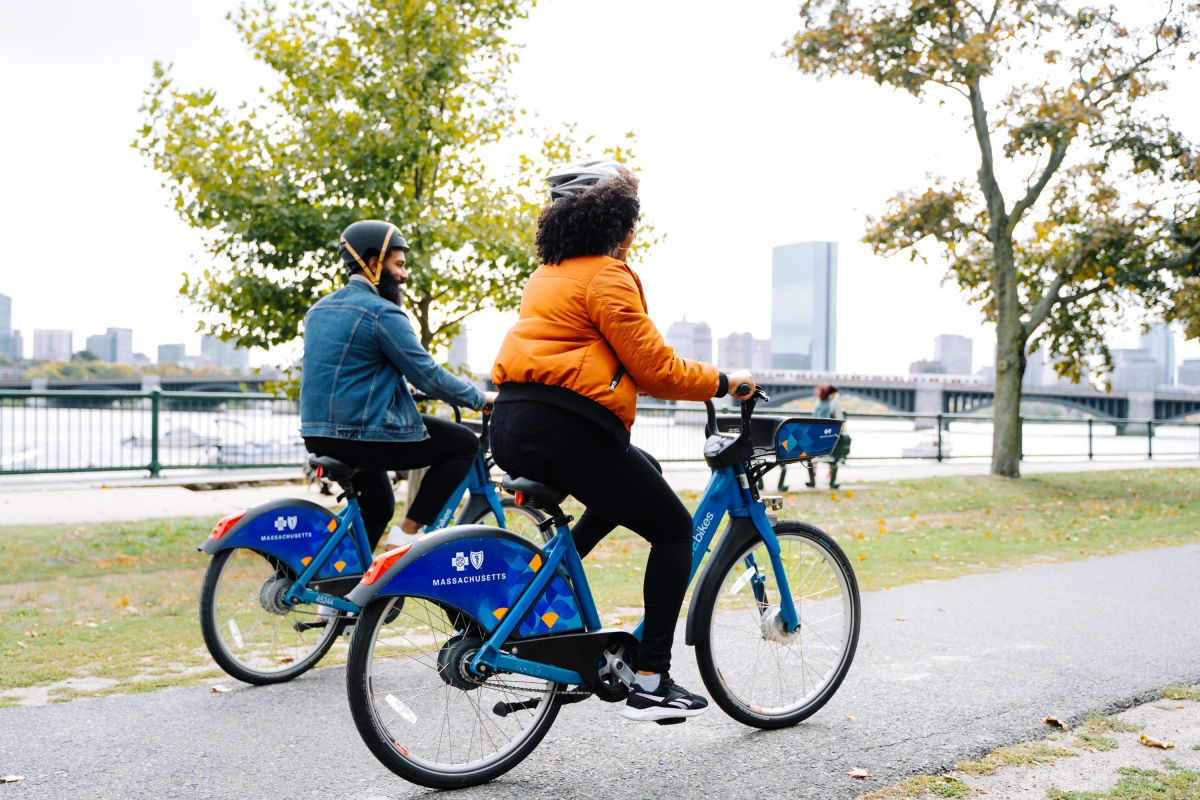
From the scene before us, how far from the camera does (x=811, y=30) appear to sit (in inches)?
677

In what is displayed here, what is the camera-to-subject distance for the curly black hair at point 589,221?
310 centimetres

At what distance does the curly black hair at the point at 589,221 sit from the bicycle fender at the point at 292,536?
1.65m

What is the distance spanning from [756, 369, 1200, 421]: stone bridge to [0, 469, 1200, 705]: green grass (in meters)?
38.4

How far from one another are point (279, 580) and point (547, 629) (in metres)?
1.51

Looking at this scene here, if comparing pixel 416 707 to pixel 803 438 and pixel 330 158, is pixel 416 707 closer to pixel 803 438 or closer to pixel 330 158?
pixel 803 438

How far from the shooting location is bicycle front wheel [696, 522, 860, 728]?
3.51m

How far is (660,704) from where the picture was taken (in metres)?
3.21

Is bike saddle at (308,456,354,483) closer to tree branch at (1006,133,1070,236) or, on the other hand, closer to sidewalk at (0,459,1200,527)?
sidewalk at (0,459,1200,527)

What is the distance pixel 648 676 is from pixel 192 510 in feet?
28.9

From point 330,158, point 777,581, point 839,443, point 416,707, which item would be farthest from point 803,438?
point 839,443

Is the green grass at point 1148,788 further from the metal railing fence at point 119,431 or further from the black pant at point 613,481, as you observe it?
the metal railing fence at point 119,431

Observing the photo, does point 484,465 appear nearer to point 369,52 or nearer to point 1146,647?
point 1146,647

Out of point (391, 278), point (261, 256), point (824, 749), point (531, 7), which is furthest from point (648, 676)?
point (531, 7)

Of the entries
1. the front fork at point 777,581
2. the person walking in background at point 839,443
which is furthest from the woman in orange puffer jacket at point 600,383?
the person walking in background at point 839,443
